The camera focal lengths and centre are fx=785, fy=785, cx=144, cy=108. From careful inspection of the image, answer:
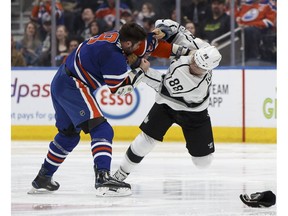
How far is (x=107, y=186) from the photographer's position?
4.84m

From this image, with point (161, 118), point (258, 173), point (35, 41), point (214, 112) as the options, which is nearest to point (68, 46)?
point (35, 41)

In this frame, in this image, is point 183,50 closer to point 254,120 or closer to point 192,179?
point 192,179

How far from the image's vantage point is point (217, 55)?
16.2 feet

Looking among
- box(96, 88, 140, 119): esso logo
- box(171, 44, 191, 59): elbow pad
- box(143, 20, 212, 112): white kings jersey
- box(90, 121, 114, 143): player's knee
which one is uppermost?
box(171, 44, 191, 59): elbow pad

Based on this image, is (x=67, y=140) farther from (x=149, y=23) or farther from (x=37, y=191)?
(x=149, y=23)

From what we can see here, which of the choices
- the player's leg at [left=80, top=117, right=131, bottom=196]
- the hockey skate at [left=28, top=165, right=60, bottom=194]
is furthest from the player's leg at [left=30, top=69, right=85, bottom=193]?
the player's leg at [left=80, top=117, right=131, bottom=196]

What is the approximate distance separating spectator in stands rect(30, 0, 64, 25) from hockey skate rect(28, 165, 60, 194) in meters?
5.70

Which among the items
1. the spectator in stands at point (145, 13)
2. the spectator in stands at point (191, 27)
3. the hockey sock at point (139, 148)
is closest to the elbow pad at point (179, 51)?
the hockey sock at point (139, 148)

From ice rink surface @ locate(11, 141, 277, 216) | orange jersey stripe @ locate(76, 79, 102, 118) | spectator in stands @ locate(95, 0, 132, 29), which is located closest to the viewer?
ice rink surface @ locate(11, 141, 277, 216)

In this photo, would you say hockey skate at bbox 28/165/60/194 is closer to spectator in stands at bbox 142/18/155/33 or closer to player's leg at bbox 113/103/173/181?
player's leg at bbox 113/103/173/181

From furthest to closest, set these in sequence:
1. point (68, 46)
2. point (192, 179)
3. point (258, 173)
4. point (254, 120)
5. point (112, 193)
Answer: point (68, 46), point (254, 120), point (258, 173), point (192, 179), point (112, 193)

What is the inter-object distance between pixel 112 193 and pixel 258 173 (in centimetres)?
199

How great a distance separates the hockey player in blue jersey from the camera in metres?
4.79

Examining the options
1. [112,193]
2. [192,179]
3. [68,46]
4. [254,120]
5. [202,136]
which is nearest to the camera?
[112,193]
